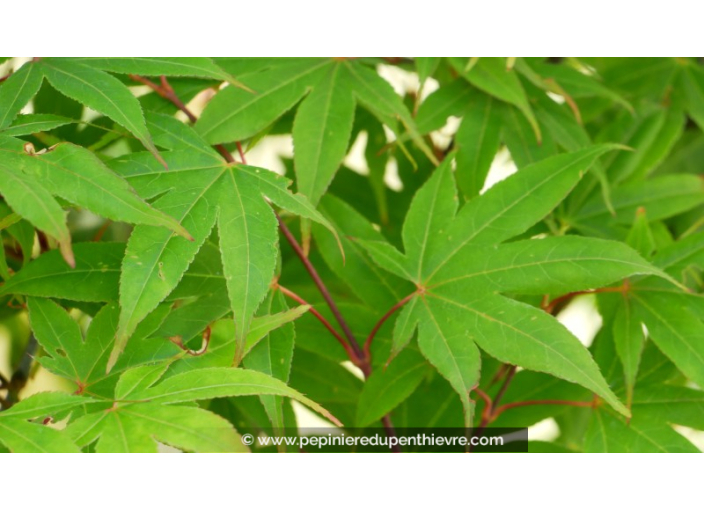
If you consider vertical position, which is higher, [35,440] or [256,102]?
[256,102]

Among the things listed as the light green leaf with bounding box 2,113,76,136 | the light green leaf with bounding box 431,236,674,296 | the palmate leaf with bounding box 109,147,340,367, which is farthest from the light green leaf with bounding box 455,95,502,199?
the light green leaf with bounding box 2,113,76,136

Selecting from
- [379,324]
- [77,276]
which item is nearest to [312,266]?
[379,324]

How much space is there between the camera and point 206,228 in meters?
0.48

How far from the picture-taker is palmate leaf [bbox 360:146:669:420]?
498 millimetres

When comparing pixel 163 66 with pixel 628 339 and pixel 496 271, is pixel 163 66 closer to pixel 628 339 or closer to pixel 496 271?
pixel 496 271

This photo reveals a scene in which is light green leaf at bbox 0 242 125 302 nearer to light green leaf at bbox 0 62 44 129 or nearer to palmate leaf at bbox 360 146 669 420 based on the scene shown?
light green leaf at bbox 0 62 44 129

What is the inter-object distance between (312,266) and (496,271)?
0.49ft

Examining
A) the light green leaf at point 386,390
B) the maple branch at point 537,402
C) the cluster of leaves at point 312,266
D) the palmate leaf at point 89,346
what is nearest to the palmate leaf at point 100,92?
the cluster of leaves at point 312,266

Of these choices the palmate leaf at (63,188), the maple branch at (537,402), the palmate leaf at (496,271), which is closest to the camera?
the palmate leaf at (63,188)

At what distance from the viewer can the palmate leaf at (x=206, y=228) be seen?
1.43 ft

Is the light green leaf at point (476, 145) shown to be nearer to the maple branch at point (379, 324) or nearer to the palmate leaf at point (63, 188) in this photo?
the maple branch at point (379, 324)

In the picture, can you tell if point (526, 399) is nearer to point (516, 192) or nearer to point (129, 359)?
point (516, 192)

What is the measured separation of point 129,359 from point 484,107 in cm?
42

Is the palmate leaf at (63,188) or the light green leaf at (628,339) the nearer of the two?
the palmate leaf at (63,188)
